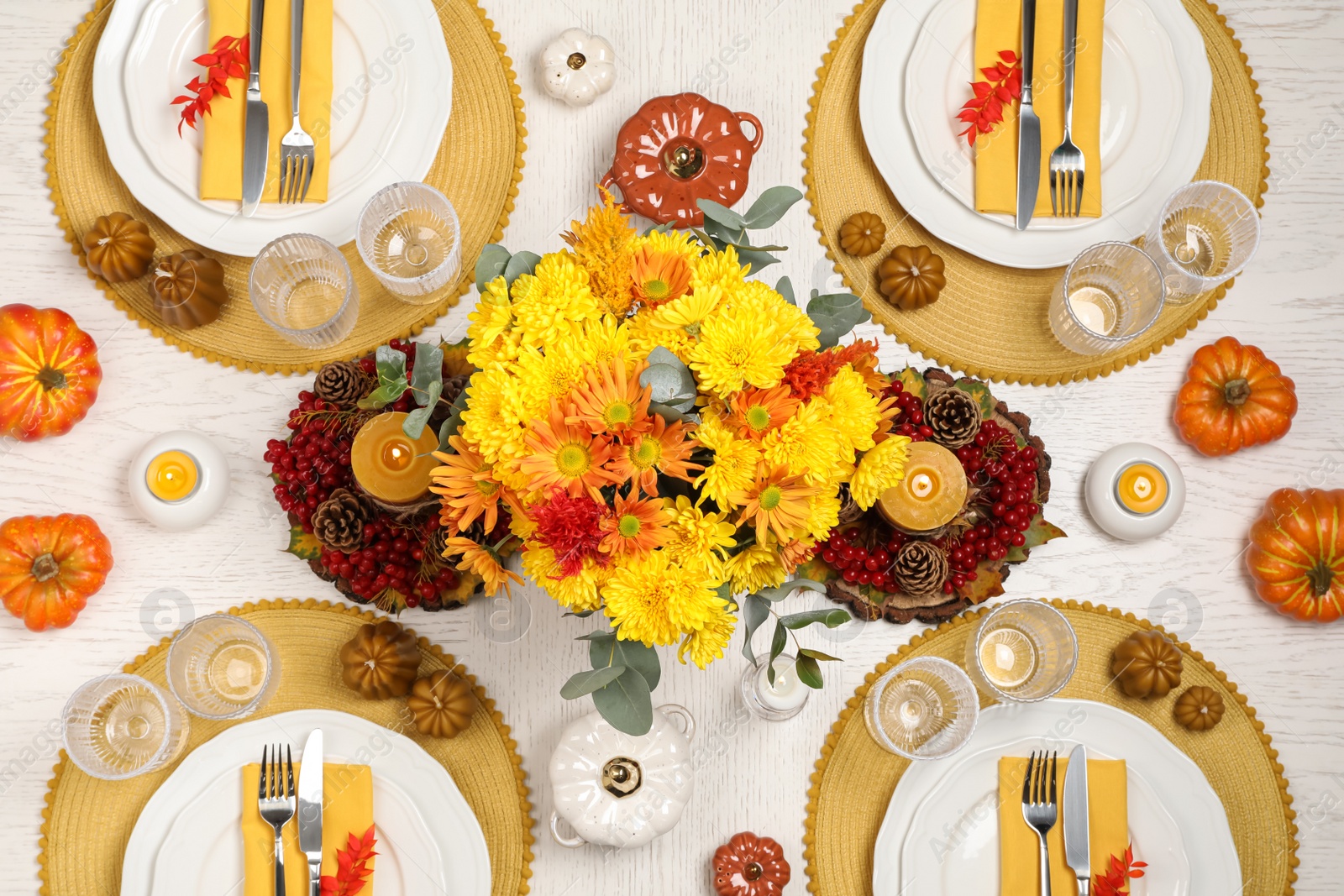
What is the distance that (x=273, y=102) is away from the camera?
1.03 metres

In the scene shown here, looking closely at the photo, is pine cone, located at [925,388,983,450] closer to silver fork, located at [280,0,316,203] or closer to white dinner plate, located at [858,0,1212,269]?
white dinner plate, located at [858,0,1212,269]

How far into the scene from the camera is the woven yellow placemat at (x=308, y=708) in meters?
0.98

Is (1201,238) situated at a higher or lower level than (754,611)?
higher

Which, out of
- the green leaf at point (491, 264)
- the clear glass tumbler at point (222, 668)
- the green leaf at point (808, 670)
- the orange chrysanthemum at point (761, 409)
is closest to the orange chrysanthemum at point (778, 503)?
the orange chrysanthemum at point (761, 409)

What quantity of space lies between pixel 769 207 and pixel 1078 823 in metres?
0.70

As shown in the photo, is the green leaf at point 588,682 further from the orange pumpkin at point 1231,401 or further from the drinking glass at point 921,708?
the orange pumpkin at point 1231,401

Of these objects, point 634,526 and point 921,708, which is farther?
point 921,708

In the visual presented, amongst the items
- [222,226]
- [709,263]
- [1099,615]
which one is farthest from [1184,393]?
[222,226]

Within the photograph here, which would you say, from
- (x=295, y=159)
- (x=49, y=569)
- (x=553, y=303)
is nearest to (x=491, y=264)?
(x=553, y=303)

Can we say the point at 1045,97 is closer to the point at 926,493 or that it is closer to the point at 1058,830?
the point at 926,493

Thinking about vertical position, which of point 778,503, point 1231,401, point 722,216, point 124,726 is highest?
point 722,216

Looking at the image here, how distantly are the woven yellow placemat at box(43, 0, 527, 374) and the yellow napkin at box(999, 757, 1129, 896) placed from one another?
0.80 m

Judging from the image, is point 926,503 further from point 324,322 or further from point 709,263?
point 324,322

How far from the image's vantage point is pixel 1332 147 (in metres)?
1.10
